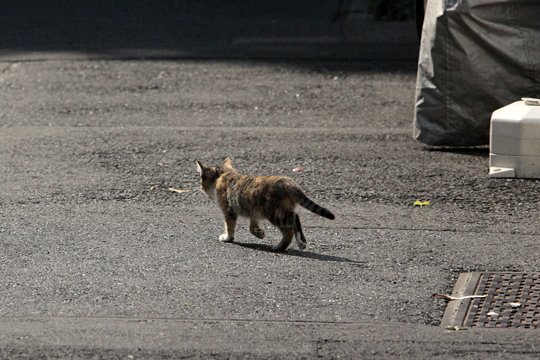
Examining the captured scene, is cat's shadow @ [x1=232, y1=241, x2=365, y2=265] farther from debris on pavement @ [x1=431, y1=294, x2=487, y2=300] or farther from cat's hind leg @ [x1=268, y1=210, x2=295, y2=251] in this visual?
debris on pavement @ [x1=431, y1=294, x2=487, y2=300]

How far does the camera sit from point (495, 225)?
782 cm

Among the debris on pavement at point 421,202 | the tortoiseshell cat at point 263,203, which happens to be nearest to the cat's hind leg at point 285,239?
the tortoiseshell cat at point 263,203

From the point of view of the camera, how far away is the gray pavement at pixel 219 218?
5762mm

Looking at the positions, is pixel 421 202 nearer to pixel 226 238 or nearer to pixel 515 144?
pixel 515 144

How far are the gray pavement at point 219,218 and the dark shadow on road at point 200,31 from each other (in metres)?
0.13

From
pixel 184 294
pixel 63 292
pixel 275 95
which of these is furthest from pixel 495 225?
pixel 275 95

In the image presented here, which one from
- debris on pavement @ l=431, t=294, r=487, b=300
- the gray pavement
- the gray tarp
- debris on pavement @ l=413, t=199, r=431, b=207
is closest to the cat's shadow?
the gray pavement

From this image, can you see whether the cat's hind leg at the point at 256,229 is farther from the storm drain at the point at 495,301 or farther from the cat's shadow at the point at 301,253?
the storm drain at the point at 495,301

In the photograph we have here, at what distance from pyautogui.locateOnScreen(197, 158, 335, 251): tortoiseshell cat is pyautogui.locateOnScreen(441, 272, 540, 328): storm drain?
95cm

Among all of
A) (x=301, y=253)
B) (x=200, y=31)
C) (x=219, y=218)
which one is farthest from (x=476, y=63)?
(x=200, y=31)

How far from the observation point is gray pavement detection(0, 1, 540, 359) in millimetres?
5762

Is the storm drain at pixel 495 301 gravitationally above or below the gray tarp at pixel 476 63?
below

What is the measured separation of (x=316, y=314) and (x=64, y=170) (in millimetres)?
3837

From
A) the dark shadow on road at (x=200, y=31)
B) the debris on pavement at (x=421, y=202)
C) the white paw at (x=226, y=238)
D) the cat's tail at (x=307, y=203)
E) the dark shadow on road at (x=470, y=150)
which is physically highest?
the cat's tail at (x=307, y=203)
